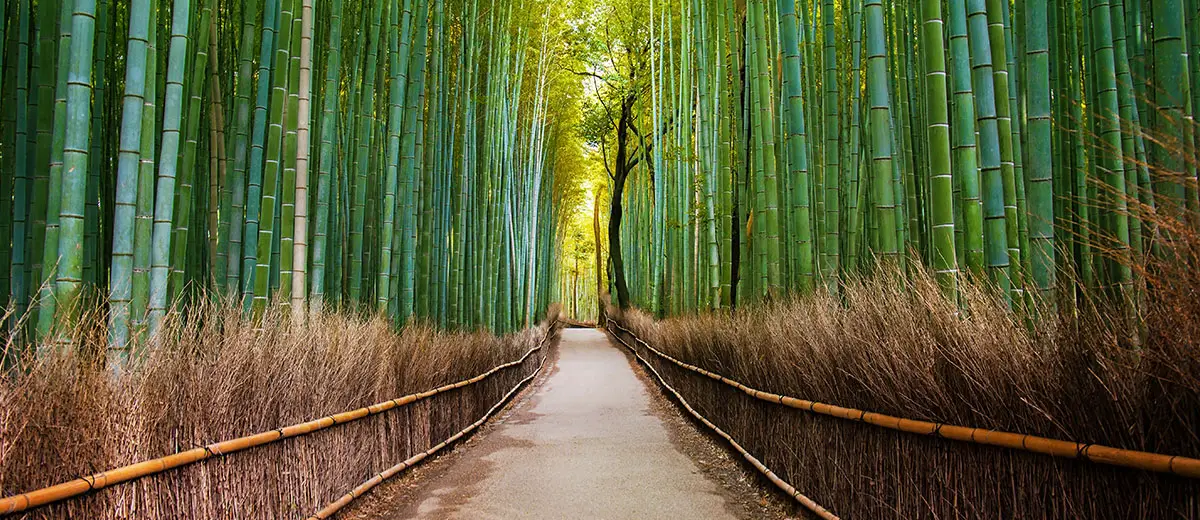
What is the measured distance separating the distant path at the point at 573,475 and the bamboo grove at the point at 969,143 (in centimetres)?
114

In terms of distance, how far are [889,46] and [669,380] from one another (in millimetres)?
3802

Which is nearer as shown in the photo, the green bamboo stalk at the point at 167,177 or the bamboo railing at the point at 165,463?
the bamboo railing at the point at 165,463

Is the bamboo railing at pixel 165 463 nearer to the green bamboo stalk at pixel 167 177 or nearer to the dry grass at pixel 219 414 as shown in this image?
the dry grass at pixel 219 414

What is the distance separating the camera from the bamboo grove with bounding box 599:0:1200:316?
2.54 meters

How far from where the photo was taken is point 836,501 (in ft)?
9.43

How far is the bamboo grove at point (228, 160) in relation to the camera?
247 cm

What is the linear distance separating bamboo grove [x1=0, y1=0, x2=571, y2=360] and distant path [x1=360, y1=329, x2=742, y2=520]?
1.05 meters

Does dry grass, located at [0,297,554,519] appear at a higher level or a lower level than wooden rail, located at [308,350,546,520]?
higher

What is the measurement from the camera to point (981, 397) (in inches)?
77.7

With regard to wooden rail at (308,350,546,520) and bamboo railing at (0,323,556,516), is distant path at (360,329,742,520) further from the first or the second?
bamboo railing at (0,323,556,516)

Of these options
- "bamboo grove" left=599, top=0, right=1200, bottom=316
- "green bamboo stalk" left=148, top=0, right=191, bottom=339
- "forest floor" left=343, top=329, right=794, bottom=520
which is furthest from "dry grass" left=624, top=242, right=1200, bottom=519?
"green bamboo stalk" left=148, top=0, right=191, bottom=339

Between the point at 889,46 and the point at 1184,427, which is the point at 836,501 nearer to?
the point at 1184,427

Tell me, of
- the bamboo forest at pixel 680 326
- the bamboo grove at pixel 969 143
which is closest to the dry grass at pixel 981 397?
the bamboo forest at pixel 680 326

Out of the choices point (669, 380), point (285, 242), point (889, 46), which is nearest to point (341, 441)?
point (285, 242)
